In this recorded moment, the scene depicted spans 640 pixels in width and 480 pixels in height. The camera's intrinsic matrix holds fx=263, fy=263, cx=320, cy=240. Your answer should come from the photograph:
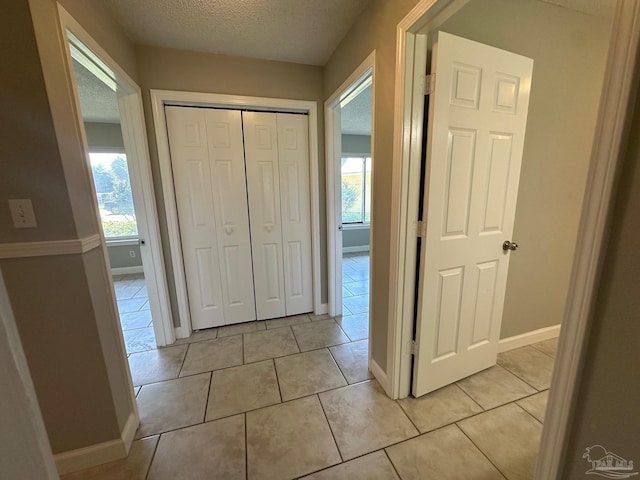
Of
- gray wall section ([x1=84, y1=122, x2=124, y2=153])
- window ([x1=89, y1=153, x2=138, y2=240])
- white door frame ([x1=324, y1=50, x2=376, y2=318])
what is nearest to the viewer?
white door frame ([x1=324, y1=50, x2=376, y2=318])

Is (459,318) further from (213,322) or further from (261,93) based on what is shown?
(261,93)

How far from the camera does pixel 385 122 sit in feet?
4.80

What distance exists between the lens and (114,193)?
418 centimetres

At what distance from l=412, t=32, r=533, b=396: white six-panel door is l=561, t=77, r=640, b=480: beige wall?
2.58 feet

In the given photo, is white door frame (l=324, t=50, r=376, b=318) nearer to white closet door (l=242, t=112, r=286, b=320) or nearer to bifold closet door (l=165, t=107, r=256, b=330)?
white closet door (l=242, t=112, r=286, b=320)

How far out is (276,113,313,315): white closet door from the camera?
2.37 metres

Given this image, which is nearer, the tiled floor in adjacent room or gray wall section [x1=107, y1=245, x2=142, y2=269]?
the tiled floor in adjacent room

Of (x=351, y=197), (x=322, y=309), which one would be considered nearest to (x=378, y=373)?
(x=322, y=309)

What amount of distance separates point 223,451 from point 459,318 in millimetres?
1500

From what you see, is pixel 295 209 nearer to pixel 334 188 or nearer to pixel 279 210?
pixel 279 210

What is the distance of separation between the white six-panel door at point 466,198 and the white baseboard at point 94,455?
62.9 inches

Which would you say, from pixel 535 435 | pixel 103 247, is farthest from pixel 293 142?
pixel 535 435

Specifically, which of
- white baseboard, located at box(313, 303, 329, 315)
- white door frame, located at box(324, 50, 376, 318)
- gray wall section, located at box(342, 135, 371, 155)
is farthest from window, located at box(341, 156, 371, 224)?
white baseboard, located at box(313, 303, 329, 315)

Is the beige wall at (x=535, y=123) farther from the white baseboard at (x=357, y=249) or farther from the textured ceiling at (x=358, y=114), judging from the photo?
the white baseboard at (x=357, y=249)
